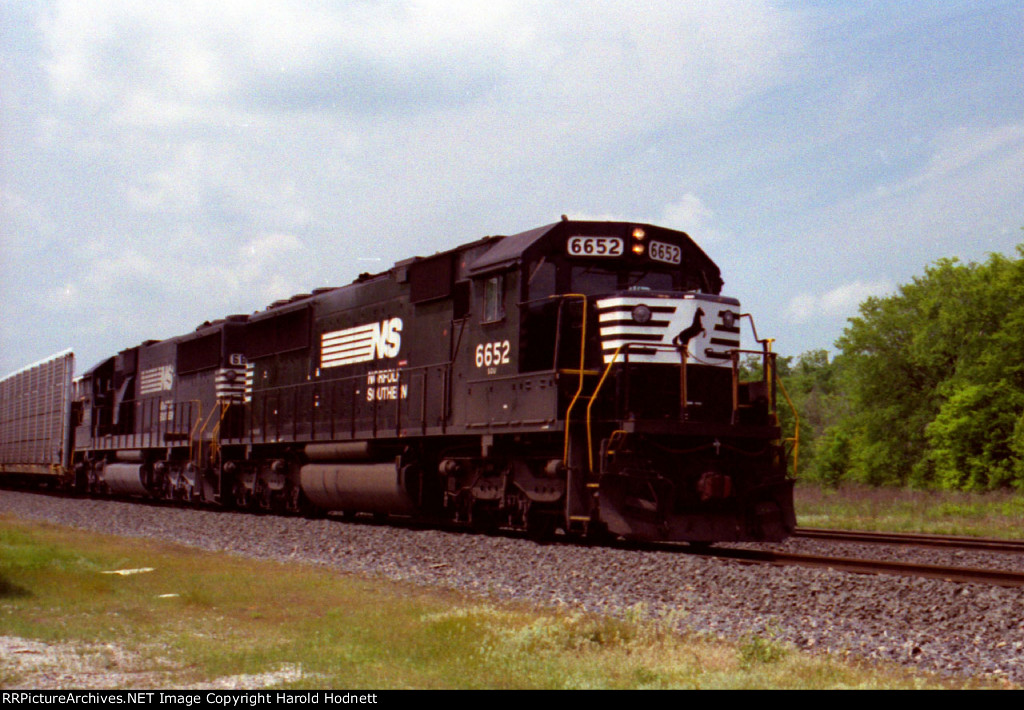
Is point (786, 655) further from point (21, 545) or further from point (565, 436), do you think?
point (21, 545)

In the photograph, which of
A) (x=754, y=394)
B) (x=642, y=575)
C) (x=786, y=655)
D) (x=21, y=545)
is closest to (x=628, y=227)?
(x=754, y=394)

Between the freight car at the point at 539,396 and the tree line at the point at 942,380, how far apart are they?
2629cm

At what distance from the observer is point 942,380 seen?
43.8 meters

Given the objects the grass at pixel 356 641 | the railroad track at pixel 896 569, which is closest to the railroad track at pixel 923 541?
the railroad track at pixel 896 569

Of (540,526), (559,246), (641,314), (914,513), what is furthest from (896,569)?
(914,513)

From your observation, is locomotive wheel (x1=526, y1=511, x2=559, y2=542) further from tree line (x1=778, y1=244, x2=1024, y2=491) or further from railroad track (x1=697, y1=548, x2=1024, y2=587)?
tree line (x1=778, y1=244, x2=1024, y2=491)

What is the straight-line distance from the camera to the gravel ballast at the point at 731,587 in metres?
6.74

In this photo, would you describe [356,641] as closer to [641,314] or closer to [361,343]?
[641,314]

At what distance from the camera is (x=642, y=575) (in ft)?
31.9

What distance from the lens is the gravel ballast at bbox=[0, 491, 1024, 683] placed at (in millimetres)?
6738

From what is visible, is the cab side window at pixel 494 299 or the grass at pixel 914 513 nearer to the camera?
the cab side window at pixel 494 299

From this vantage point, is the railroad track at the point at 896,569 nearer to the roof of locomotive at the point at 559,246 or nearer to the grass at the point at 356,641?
the grass at the point at 356,641

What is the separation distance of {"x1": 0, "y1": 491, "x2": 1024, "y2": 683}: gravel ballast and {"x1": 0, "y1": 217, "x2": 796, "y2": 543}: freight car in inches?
33.8

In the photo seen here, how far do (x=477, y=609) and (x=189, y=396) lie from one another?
18143 mm
